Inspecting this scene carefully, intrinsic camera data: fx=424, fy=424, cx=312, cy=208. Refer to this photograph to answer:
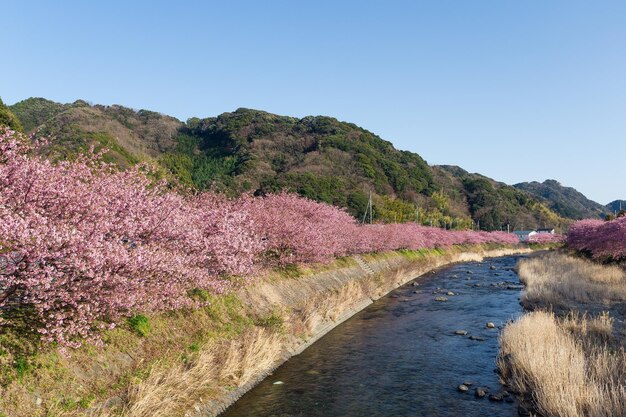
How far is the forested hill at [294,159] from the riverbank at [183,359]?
7056cm

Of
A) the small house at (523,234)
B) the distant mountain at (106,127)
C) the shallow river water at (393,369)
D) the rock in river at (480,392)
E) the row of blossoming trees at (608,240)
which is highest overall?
the distant mountain at (106,127)

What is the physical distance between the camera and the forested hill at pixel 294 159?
103 meters

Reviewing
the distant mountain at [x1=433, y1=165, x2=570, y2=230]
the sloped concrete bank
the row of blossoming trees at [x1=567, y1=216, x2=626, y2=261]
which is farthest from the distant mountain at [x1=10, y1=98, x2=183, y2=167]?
the distant mountain at [x1=433, y1=165, x2=570, y2=230]

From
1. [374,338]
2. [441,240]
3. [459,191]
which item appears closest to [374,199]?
[441,240]

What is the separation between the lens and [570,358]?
14.6 m

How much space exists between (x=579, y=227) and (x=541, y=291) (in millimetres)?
30677

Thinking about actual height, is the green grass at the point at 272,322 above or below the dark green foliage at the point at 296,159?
below

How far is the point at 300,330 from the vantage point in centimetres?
2119

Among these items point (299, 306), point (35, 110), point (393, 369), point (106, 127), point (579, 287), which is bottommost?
point (393, 369)

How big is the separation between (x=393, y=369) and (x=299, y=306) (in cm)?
824

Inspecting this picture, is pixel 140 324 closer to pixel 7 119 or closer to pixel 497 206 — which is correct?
pixel 7 119

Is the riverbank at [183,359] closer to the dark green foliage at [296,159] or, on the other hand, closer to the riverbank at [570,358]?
the riverbank at [570,358]

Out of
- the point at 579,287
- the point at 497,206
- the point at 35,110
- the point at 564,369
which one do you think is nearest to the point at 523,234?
the point at 497,206

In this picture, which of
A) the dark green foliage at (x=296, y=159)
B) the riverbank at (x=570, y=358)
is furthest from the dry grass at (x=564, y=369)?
the dark green foliage at (x=296, y=159)
